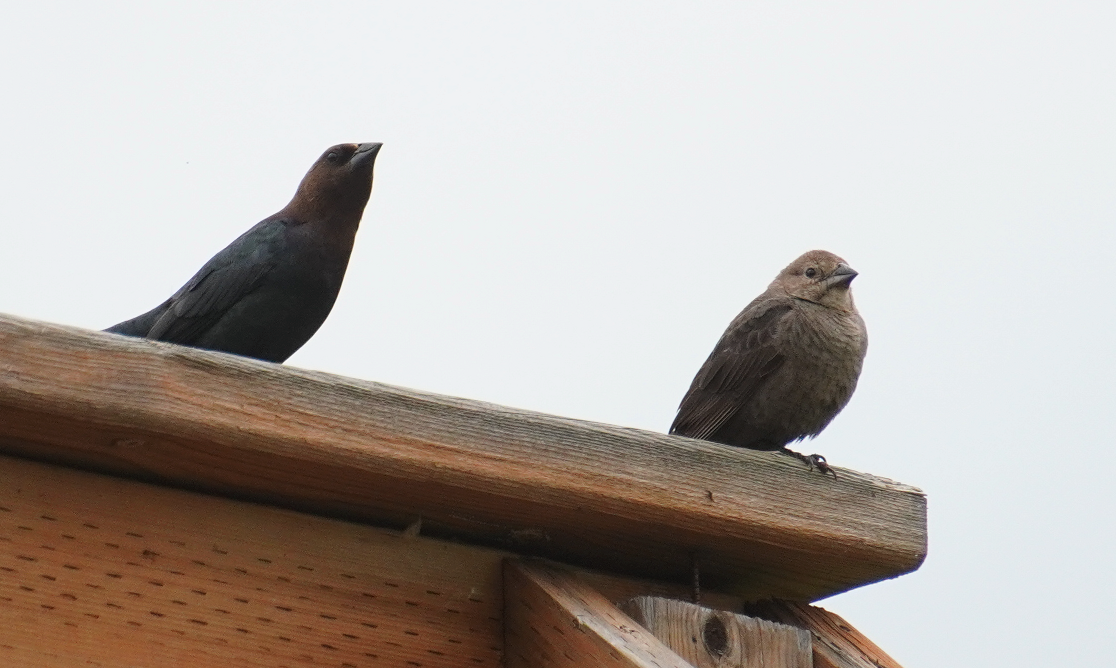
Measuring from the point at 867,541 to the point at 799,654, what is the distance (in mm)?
216

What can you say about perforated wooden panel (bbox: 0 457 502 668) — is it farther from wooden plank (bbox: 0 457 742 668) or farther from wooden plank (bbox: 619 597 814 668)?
wooden plank (bbox: 619 597 814 668)

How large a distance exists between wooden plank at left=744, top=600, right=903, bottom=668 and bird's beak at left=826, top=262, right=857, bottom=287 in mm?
2885

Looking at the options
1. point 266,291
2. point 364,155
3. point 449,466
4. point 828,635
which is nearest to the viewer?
point 449,466

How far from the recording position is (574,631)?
1.82 metres

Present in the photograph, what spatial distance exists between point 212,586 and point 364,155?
2.69 meters

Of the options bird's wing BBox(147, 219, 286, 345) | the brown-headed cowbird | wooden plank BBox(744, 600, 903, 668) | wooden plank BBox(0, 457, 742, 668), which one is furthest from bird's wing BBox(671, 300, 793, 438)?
wooden plank BBox(0, 457, 742, 668)

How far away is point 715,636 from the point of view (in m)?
2.01

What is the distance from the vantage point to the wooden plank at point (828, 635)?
6.80 feet

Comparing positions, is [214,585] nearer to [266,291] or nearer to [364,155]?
[266,291]

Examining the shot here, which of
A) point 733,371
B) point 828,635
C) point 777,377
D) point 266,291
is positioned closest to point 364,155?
point 266,291

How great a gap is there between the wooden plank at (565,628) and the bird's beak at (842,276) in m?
3.20

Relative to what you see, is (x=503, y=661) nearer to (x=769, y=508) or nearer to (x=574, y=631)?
(x=574, y=631)

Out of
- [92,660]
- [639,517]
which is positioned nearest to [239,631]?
[92,660]

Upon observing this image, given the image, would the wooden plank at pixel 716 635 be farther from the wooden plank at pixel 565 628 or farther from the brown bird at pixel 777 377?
the brown bird at pixel 777 377
